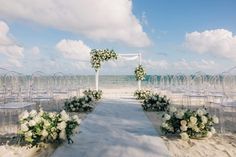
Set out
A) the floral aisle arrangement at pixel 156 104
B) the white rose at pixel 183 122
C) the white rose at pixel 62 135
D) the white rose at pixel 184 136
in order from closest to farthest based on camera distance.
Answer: the white rose at pixel 62 135, the white rose at pixel 184 136, the white rose at pixel 183 122, the floral aisle arrangement at pixel 156 104

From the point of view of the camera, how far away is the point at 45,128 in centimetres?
539

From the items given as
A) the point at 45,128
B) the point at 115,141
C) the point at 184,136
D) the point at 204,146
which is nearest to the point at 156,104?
the point at 184,136

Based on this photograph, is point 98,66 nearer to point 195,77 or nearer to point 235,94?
point 195,77

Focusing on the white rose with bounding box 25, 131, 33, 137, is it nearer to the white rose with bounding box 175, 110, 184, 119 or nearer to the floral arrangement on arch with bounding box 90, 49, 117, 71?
the white rose with bounding box 175, 110, 184, 119

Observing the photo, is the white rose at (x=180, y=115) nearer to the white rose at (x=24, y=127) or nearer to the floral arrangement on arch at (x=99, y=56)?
the white rose at (x=24, y=127)

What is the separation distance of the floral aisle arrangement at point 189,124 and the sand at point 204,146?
0.14 meters

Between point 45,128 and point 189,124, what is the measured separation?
8.06ft

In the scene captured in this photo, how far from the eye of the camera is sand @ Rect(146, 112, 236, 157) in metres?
5.12

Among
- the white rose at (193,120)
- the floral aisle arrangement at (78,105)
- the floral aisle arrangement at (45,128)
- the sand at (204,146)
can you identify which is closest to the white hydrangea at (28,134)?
the floral aisle arrangement at (45,128)

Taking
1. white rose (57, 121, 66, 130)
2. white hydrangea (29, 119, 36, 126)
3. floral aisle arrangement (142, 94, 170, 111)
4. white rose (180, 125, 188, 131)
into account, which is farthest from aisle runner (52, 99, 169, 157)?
floral aisle arrangement (142, 94, 170, 111)

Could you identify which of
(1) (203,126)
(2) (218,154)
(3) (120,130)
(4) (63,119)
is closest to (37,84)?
(3) (120,130)

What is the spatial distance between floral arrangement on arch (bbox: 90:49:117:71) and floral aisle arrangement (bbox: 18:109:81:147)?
1132 cm

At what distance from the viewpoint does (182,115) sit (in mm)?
6258

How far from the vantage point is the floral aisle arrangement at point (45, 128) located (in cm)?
529
